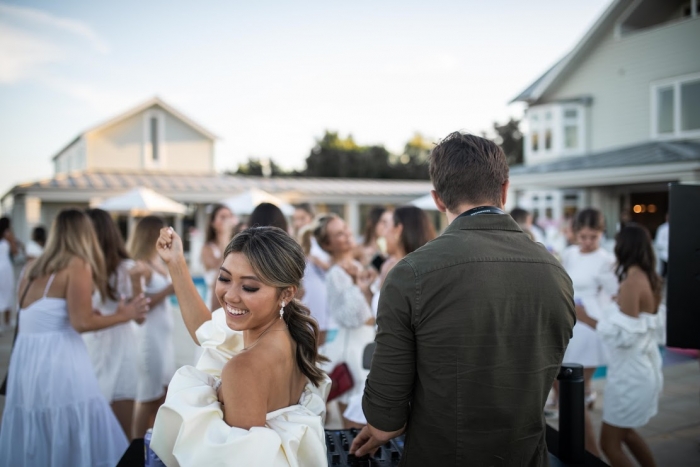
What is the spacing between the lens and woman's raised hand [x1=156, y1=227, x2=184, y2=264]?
2525 mm

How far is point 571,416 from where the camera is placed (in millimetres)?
2230

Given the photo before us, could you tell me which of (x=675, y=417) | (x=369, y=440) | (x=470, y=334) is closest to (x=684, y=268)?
(x=470, y=334)

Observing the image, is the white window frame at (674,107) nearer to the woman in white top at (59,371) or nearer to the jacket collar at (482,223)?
the jacket collar at (482,223)

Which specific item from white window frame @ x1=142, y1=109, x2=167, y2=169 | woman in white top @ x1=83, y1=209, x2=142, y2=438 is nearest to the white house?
woman in white top @ x1=83, y1=209, x2=142, y2=438

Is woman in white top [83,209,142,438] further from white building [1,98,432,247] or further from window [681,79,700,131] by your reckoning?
white building [1,98,432,247]

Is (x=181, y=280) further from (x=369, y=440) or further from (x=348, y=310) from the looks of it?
(x=348, y=310)

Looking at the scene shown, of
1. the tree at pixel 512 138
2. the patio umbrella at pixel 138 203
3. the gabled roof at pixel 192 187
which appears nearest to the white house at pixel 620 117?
the gabled roof at pixel 192 187

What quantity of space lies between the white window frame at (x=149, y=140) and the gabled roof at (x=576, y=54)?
662 inches

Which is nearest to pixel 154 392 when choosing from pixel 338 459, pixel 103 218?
pixel 103 218

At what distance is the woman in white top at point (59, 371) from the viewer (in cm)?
328

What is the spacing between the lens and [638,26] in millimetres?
18172

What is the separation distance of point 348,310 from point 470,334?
2.53 m

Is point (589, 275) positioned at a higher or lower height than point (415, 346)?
lower

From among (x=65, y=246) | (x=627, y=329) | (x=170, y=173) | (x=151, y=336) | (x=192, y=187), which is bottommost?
(x=151, y=336)
